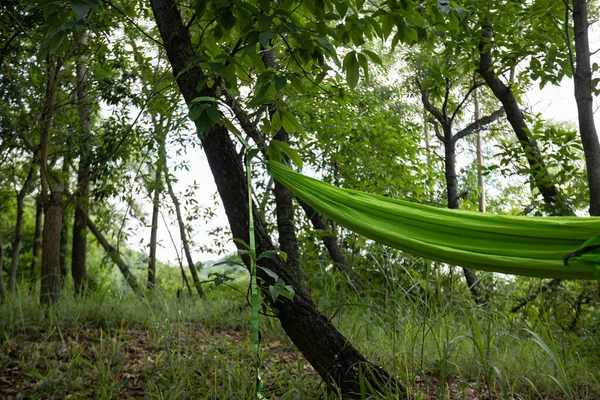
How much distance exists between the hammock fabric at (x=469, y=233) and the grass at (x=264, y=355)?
258mm

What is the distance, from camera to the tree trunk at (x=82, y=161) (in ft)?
10.8

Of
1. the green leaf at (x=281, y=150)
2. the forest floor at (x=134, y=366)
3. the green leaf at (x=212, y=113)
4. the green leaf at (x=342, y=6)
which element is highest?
the green leaf at (x=342, y=6)

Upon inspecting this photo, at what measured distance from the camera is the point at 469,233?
156 centimetres

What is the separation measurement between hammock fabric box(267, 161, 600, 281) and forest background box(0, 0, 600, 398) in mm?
214

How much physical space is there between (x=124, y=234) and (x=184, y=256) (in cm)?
71

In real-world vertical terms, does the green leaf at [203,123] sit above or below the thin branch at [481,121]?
below

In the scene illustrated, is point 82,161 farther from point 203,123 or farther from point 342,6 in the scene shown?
point 342,6

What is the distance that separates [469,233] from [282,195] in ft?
5.75

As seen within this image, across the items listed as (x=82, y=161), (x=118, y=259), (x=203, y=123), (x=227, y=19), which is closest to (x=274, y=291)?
(x=203, y=123)

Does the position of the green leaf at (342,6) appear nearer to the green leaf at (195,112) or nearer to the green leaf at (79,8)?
the green leaf at (195,112)

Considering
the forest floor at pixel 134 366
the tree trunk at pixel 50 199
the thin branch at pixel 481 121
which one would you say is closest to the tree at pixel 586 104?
the forest floor at pixel 134 366

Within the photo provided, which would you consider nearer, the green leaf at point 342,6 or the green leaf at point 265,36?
the green leaf at point 265,36

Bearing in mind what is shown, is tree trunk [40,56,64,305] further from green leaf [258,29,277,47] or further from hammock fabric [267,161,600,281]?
green leaf [258,29,277,47]

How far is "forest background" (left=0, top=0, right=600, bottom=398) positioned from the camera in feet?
5.50
